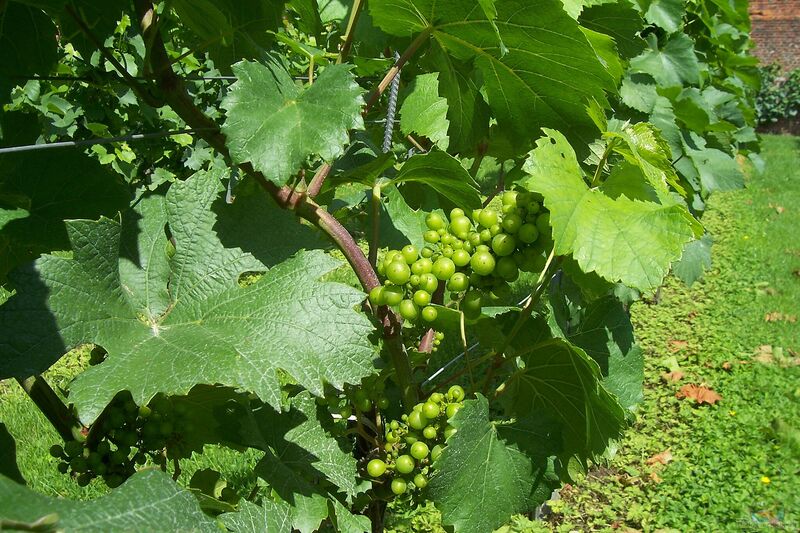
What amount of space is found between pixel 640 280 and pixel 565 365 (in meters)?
0.27

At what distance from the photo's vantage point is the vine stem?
117cm

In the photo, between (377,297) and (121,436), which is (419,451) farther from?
(121,436)

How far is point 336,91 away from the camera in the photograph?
3.45ft

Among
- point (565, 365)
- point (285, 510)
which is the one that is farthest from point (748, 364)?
point (285, 510)

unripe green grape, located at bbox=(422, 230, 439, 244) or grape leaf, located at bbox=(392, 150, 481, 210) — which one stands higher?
grape leaf, located at bbox=(392, 150, 481, 210)

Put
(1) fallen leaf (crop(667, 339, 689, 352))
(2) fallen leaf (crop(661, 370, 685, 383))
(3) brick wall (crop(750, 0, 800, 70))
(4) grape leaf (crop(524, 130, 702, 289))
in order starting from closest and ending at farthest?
(4) grape leaf (crop(524, 130, 702, 289)) < (2) fallen leaf (crop(661, 370, 685, 383)) < (1) fallen leaf (crop(667, 339, 689, 352)) < (3) brick wall (crop(750, 0, 800, 70))

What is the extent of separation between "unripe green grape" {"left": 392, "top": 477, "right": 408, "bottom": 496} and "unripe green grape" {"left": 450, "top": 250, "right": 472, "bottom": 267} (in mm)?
401

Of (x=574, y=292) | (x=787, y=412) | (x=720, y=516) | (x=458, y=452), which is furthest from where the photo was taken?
(x=787, y=412)

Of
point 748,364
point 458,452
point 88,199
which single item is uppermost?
point 88,199

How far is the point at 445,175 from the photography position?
1.24 m

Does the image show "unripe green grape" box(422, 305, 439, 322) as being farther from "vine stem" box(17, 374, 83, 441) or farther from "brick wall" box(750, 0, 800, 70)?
"brick wall" box(750, 0, 800, 70)

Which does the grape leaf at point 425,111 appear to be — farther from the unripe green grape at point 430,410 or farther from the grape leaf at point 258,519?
the grape leaf at point 258,519

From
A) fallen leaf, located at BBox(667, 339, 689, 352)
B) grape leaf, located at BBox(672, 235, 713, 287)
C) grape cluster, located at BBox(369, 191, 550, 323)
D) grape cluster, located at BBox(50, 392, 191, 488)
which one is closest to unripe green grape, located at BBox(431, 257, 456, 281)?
grape cluster, located at BBox(369, 191, 550, 323)

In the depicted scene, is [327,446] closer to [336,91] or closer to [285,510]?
[285,510]
